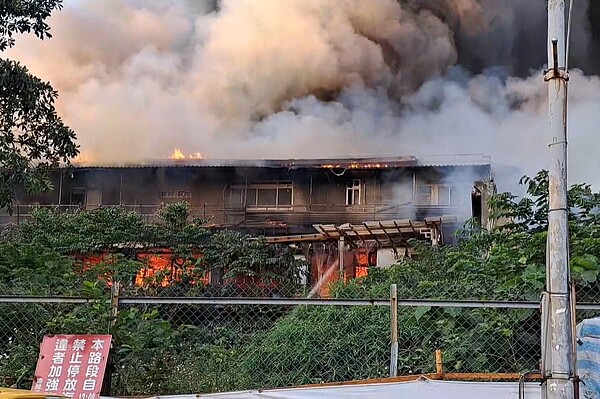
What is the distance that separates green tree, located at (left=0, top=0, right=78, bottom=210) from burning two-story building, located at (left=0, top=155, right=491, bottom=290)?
6527 millimetres

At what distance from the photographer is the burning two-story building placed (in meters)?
16.9

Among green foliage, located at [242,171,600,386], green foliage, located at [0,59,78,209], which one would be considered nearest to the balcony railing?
green foliage, located at [0,59,78,209]

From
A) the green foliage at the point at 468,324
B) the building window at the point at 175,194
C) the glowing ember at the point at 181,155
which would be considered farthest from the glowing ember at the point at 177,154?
the green foliage at the point at 468,324

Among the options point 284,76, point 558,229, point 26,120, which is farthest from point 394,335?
point 284,76

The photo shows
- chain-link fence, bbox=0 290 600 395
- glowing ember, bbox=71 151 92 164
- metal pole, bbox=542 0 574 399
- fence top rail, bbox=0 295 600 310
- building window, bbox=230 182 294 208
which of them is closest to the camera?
metal pole, bbox=542 0 574 399

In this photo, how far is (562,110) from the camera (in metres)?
3.30

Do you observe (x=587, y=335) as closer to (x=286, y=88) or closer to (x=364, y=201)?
(x=364, y=201)

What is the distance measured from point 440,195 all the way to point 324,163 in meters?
3.66

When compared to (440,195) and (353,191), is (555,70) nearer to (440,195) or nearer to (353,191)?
(440,195)

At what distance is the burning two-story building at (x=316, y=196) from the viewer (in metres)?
16.9

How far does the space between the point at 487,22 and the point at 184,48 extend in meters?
9.46

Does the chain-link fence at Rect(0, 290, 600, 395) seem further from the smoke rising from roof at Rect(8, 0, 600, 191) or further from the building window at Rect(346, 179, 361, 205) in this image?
the smoke rising from roof at Rect(8, 0, 600, 191)

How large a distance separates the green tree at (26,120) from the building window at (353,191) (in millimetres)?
10033

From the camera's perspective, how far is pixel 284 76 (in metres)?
19.2
